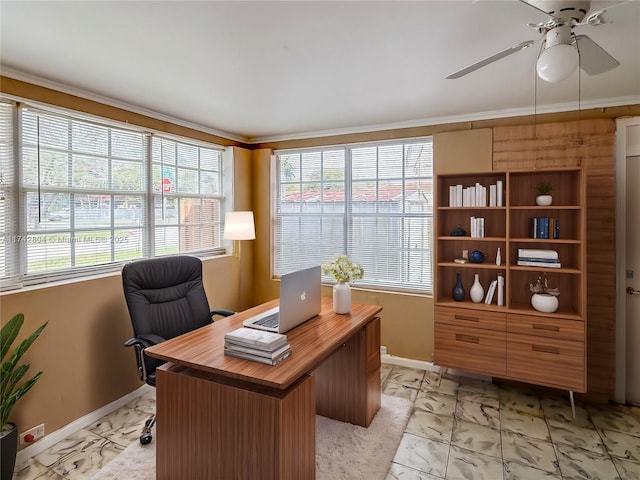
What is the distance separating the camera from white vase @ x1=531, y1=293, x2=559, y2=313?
115 inches

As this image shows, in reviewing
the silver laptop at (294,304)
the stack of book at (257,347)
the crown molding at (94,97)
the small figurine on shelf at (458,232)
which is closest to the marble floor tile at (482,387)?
the small figurine on shelf at (458,232)

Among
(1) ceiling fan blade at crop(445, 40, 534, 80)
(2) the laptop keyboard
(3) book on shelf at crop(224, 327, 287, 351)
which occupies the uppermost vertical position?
(1) ceiling fan blade at crop(445, 40, 534, 80)

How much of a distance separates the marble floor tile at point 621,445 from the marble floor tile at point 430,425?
3.33ft

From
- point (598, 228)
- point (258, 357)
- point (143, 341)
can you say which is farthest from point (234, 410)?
point (598, 228)

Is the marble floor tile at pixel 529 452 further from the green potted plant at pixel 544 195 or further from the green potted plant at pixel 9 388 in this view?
the green potted plant at pixel 9 388

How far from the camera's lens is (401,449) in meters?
2.45

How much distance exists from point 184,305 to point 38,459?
1.30 metres

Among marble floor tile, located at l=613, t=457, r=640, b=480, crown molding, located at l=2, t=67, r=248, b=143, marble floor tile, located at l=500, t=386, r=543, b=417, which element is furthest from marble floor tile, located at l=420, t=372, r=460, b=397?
crown molding, located at l=2, t=67, r=248, b=143

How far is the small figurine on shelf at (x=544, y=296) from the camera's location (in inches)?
115

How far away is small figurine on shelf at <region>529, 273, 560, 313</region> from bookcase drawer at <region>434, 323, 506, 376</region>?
0.37 meters

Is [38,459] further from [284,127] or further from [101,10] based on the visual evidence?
[284,127]

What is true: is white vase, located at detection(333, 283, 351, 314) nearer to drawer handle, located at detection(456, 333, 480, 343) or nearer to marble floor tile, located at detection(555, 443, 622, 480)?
drawer handle, located at detection(456, 333, 480, 343)

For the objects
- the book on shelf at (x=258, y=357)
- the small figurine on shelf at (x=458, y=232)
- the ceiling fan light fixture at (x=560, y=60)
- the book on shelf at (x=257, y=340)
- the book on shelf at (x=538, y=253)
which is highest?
the ceiling fan light fixture at (x=560, y=60)

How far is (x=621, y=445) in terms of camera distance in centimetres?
248
